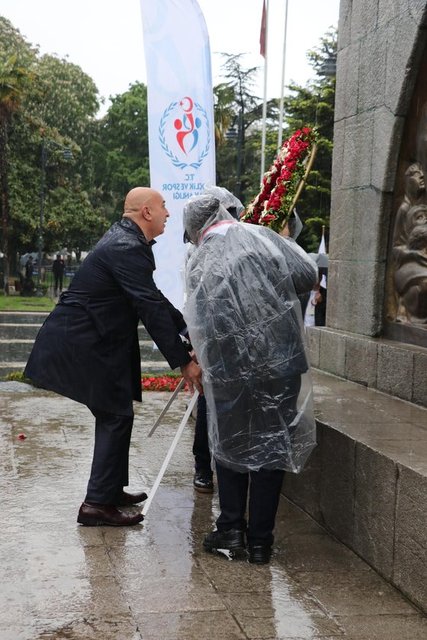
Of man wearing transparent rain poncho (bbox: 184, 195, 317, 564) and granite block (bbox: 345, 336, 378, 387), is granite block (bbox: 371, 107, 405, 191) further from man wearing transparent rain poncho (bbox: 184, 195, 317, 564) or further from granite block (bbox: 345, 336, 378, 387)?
man wearing transparent rain poncho (bbox: 184, 195, 317, 564)

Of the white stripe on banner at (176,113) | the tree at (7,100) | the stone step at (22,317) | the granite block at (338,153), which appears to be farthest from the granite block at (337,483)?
the tree at (7,100)

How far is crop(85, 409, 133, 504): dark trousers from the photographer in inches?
200

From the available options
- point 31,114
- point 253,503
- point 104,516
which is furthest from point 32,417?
point 31,114

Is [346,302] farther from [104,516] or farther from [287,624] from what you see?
[287,624]

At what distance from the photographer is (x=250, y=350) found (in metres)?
4.44

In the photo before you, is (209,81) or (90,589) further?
(209,81)

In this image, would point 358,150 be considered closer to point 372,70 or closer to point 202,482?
point 372,70

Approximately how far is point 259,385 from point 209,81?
24.6ft

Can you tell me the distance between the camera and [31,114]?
43469 millimetres

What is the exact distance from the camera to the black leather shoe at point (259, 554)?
178 inches

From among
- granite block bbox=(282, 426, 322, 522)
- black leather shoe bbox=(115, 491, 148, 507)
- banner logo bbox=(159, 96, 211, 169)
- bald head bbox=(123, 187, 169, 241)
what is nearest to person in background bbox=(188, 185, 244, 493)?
black leather shoe bbox=(115, 491, 148, 507)

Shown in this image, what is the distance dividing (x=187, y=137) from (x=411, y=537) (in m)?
7.90

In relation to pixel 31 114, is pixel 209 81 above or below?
below

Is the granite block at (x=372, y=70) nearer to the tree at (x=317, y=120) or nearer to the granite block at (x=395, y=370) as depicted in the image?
the granite block at (x=395, y=370)
